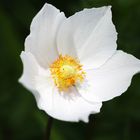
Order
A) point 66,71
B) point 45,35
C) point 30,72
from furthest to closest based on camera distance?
point 66,71
point 45,35
point 30,72

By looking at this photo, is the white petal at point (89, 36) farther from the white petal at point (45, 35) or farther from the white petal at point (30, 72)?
the white petal at point (30, 72)

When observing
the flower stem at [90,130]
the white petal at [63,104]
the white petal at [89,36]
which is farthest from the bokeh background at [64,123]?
the white petal at [63,104]

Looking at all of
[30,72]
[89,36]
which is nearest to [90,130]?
[89,36]

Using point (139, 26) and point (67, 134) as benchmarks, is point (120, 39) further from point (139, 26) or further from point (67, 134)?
point (67, 134)

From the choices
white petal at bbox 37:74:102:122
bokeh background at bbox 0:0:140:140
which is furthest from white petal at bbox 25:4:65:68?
bokeh background at bbox 0:0:140:140

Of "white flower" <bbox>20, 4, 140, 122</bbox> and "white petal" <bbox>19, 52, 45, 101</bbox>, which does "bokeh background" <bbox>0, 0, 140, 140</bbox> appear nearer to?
"white flower" <bbox>20, 4, 140, 122</bbox>

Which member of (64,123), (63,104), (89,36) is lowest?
(64,123)

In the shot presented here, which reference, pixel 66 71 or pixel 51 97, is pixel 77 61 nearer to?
pixel 66 71

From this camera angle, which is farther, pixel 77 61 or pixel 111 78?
pixel 77 61
